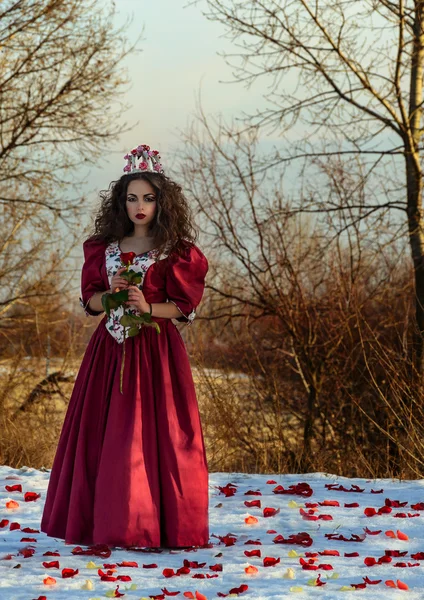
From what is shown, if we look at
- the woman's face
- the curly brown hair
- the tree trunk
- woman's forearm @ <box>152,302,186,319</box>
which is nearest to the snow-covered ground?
woman's forearm @ <box>152,302,186,319</box>

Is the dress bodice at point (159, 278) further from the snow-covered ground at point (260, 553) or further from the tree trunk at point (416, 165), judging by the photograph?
the tree trunk at point (416, 165)

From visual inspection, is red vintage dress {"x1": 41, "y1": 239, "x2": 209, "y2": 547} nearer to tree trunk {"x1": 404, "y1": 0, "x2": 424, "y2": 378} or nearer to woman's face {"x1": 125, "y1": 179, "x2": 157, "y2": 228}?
woman's face {"x1": 125, "y1": 179, "x2": 157, "y2": 228}

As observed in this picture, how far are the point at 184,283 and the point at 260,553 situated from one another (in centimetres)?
135

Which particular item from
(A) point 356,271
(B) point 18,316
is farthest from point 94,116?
(A) point 356,271

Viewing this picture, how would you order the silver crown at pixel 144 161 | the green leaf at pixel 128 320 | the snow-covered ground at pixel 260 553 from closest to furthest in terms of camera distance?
the snow-covered ground at pixel 260 553, the green leaf at pixel 128 320, the silver crown at pixel 144 161

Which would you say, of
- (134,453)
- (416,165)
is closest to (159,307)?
(134,453)

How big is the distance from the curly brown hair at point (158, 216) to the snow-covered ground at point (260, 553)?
4.92ft

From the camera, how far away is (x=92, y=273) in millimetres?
3957

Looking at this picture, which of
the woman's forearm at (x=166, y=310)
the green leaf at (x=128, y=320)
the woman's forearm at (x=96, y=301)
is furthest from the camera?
the woman's forearm at (x=96, y=301)

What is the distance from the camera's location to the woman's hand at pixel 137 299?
146 inches

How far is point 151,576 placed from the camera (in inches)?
134

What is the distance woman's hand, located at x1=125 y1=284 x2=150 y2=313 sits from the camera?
3696mm

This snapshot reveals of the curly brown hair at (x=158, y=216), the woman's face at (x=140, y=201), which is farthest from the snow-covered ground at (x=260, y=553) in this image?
the woman's face at (x=140, y=201)

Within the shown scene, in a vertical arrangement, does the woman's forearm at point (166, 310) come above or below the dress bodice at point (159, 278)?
below
